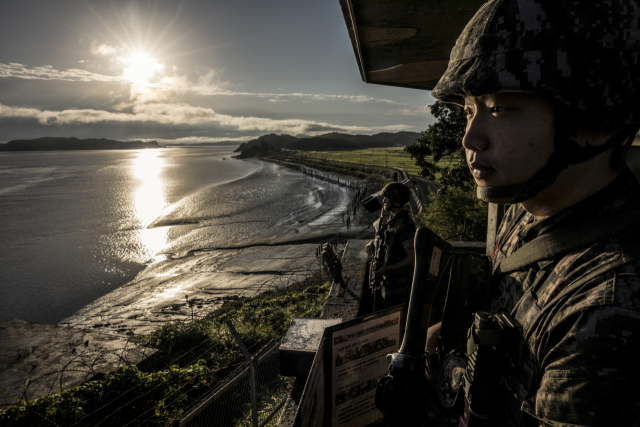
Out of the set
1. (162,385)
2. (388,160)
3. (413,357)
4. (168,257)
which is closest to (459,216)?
(162,385)

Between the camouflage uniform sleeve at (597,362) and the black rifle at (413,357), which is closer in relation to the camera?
the camouflage uniform sleeve at (597,362)

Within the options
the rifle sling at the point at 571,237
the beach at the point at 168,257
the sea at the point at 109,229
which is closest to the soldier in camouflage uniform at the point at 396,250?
the rifle sling at the point at 571,237

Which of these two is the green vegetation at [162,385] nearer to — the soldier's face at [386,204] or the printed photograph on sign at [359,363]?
the printed photograph on sign at [359,363]

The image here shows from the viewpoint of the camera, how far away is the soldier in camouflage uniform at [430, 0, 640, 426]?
3.45ft

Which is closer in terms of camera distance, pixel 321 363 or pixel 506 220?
pixel 506 220

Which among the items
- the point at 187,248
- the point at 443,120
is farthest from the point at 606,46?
the point at 187,248

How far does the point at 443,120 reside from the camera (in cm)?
1477

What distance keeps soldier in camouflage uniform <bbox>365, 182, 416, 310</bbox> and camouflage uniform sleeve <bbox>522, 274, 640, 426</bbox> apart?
3.24 m

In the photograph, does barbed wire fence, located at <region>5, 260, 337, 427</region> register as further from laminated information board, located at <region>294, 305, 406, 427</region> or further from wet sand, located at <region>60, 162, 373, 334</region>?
wet sand, located at <region>60, 162, 373, 334</region>

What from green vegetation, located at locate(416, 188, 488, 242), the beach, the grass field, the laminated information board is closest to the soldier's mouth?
the laminated information board

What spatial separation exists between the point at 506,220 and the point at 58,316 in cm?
2103

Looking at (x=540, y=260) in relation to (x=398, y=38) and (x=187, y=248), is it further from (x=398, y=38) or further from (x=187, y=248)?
(x=187, y=248)

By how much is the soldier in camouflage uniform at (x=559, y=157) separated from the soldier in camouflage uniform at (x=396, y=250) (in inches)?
113

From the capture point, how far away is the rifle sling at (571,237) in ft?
3.78
